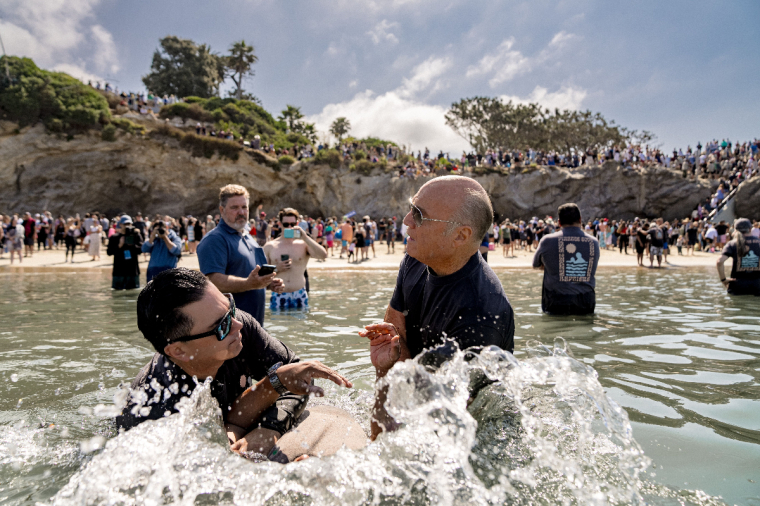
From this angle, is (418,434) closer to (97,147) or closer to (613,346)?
(613,346)

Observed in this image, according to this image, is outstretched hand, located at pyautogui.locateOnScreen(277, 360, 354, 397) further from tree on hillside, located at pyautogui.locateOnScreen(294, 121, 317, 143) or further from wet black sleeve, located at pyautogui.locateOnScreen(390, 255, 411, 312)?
tree on hillside, located at pyautogui.locateOnScreen(294, 121, 317, 143)

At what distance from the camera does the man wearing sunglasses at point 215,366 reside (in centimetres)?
229

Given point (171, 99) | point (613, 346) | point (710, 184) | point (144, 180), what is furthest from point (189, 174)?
point (710, 184)

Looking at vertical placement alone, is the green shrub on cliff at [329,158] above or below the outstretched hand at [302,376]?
above

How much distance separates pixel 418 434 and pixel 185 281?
1386 mm

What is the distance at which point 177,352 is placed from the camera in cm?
237

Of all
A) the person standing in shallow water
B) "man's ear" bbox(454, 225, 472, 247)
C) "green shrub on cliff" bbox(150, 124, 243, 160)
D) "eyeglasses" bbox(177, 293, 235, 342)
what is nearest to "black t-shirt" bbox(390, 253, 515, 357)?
"man's ear" bbox(454, 225, 472, 247)

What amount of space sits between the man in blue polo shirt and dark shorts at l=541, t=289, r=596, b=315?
4008mm

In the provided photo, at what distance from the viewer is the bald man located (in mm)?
2465

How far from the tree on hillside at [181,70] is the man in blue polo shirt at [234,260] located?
2365 inches

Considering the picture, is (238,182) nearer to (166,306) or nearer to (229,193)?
(229,193)

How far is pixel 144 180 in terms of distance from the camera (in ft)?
116

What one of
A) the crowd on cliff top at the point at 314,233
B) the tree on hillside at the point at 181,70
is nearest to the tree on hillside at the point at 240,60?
the tree on hillside at the point at 181,70

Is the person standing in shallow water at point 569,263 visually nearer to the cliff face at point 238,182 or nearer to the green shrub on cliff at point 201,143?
the cliff face at point 238,182
